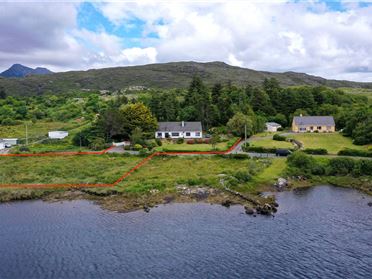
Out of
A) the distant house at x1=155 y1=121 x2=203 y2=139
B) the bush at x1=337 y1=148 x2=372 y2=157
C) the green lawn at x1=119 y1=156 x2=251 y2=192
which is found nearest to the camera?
Result: the green lawn at x1=119 y1=156 x2=251 y2=192

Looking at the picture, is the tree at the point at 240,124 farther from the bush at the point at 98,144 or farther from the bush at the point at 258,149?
the bush at the point at 98,144

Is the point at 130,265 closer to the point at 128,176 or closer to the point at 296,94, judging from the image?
the point at 128,176

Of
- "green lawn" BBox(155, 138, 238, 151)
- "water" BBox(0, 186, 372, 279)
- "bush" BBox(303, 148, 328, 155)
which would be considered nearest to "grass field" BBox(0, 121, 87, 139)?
"green lawn" BBox(155, 138, 238, 151)

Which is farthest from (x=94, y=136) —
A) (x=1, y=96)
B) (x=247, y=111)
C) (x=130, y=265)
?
(x=1, y=96)

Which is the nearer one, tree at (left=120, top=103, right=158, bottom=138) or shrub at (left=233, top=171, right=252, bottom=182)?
shrub at (left=233, top=171, right=252, bottom=182)

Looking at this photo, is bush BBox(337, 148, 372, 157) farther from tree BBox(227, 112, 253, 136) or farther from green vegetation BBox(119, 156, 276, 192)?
tree BBox(227, 112, 253, 136)
